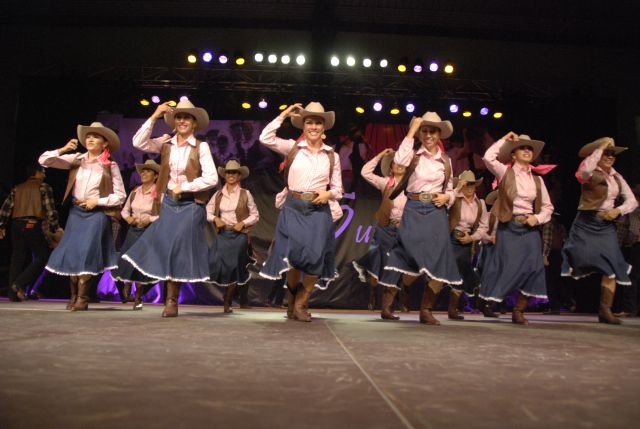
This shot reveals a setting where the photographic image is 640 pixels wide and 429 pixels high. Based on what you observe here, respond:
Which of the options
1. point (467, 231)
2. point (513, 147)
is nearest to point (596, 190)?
point (513, 147)

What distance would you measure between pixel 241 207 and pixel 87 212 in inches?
78.9

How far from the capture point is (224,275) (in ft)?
24.4

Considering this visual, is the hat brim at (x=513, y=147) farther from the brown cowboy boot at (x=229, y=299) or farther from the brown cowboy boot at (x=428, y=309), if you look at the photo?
the brown cowboy boot at (x=229, y=299)

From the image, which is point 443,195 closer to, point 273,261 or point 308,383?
point 273,261

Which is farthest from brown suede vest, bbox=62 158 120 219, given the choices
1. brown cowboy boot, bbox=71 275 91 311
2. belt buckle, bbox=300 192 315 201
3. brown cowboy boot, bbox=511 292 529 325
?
brown cowboy boot, bbox=511 292 529 325

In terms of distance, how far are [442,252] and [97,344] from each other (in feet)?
10.8

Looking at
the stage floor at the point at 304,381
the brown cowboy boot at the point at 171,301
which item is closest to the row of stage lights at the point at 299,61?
the brown cowboy boot at the point at 171,301

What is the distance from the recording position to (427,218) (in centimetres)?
568

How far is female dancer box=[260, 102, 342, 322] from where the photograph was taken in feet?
17.9

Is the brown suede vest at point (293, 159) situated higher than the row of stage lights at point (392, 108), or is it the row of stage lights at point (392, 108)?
the row of stage lights at point (392, 108)

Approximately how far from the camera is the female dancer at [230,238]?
7.45 m

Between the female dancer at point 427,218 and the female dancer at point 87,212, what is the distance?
2.81 m

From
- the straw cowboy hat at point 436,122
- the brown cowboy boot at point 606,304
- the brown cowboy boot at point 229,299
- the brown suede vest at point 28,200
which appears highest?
the straw cowboy hat at point 436,122

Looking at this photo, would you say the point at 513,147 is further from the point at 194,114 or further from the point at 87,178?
the point at 87,178
